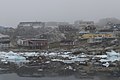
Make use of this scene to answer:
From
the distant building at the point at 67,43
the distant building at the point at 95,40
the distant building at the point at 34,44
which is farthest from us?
the distant building at the point at 95,40

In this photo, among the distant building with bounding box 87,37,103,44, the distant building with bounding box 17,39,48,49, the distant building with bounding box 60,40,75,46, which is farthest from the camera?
the distant building with bounding box 87,37,103,44

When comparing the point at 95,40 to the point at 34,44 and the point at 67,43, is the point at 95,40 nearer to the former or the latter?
the point at 67,43

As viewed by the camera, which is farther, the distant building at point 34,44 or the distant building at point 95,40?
the distant building at point 95,40

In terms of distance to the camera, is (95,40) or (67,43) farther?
(95,40)

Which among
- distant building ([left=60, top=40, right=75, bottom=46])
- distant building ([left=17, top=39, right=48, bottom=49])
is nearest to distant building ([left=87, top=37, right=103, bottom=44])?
distant building ([left=60, top=40, right=75, bottom=46])

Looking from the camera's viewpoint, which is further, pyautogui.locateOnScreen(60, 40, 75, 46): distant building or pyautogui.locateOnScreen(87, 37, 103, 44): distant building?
pyautogui.locateOnScreen(87, 37, 103, 44): distant building

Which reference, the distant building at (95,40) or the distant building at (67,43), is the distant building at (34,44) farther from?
the distant building at (95,40)

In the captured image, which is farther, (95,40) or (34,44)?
(95,40)

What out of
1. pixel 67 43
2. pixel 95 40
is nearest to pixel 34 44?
pixel 67 43

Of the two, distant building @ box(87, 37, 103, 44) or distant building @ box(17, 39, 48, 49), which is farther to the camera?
distant building @ box(87, 37, 103, 44)

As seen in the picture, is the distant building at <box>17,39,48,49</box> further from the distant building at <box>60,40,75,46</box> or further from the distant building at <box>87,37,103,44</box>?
the distant building at <box>87,37,103,44</box>

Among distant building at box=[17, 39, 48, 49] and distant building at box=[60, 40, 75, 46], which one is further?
distant building at box=[60, 40, 75, 46]

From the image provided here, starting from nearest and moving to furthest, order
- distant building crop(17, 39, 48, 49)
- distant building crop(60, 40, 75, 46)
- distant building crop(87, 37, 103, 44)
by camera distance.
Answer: distant building crop(17, 39, 48, 49), distant building crop(60, 40, 75, 46), distant building crop(87, 37, 103, 44)

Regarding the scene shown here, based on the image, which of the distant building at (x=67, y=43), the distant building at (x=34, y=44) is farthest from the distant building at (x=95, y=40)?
the distant building at (x=34, y=44)
